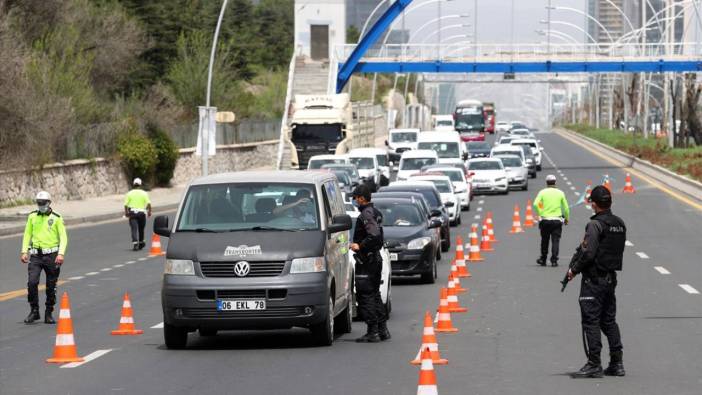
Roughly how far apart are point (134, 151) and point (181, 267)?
4135cm

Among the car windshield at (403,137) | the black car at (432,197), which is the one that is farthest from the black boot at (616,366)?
the car windshield at (403,137)

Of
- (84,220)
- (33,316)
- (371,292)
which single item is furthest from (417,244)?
(84,220)

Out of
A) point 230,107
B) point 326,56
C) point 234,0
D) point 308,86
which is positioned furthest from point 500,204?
point 234,0

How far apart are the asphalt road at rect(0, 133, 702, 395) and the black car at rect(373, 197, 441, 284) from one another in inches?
14.1

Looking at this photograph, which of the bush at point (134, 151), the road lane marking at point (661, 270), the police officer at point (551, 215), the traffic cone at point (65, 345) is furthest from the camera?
the bush at point (134, 151)

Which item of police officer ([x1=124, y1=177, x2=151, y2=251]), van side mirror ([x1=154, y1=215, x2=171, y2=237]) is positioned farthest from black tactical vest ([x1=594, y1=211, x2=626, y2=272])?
police officer ([x1=124, y1=177, x2=151, y2=251])

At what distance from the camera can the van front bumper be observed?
1479cm

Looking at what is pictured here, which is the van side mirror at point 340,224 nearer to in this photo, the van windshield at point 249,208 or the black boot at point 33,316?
the van windshield at point 249,208

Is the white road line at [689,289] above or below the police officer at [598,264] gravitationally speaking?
below

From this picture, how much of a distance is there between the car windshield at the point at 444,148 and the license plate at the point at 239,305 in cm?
4392

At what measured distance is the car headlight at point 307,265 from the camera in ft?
49.1

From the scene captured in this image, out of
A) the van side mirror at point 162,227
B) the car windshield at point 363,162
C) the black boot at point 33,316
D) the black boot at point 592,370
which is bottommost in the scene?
the car windshield at point 363,162

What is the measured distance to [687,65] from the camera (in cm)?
7888

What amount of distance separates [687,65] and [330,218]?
6589 centimetres
